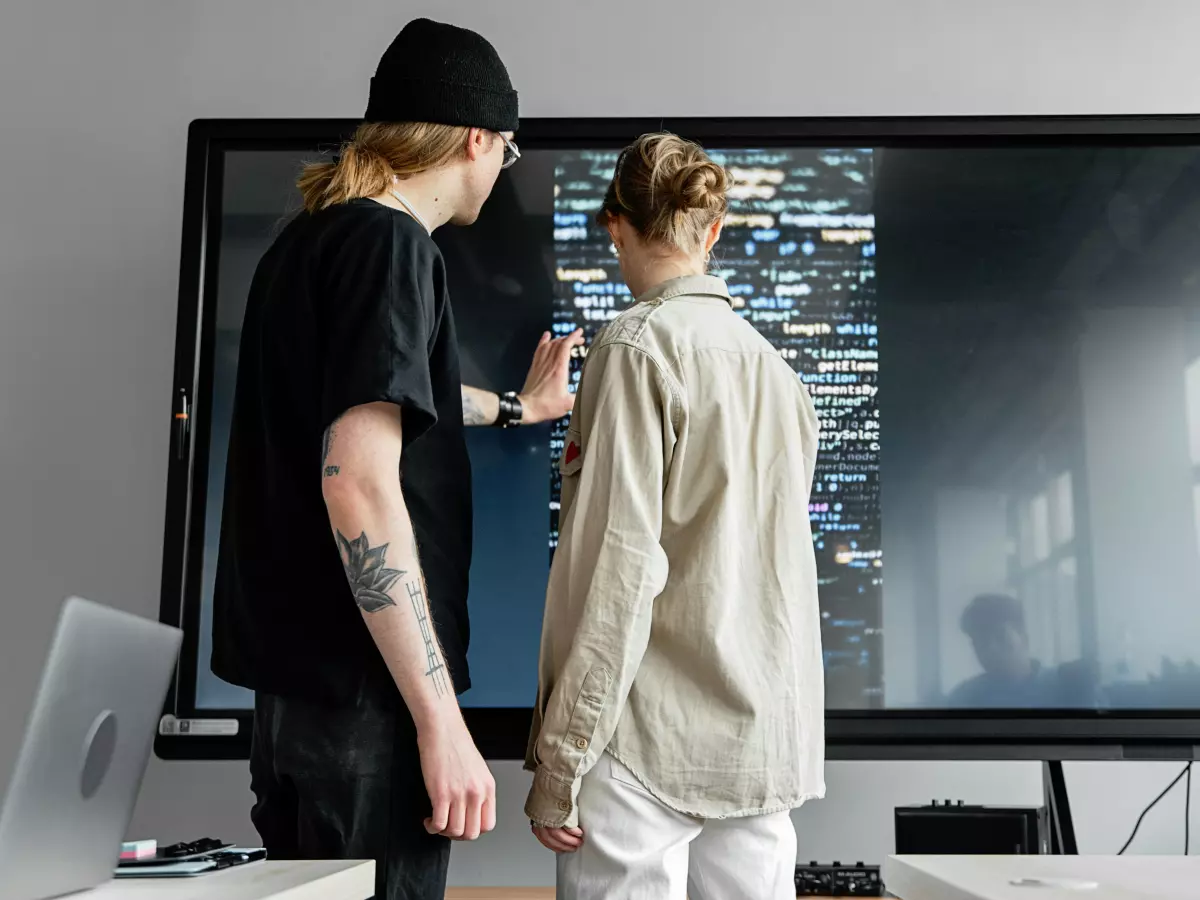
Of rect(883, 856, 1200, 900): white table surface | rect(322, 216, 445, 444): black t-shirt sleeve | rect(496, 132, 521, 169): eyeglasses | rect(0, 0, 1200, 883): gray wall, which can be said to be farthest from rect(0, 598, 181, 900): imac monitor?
rect(0, 0, 1200, 883): gray wall

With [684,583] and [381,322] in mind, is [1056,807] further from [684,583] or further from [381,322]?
[381,322]

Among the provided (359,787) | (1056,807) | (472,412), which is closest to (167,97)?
(472,412)

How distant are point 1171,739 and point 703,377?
44.4 inches

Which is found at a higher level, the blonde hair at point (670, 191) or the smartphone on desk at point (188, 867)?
the blonde hair at point (670, 191)

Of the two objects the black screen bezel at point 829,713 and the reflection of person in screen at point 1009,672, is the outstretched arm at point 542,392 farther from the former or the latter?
the reflection of person in screen at point 1009,672

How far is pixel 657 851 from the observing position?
1.36 m

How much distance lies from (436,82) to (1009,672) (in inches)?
54.2

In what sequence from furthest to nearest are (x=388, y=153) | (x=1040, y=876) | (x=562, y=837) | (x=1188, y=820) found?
(x=1188, y=820), (x=388, y=153), (x=562, y=837), (x=1040, y=876)

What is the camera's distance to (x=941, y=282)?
2113 mm

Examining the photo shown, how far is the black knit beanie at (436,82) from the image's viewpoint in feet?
4.75

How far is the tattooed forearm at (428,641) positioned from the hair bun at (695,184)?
71 centimetres

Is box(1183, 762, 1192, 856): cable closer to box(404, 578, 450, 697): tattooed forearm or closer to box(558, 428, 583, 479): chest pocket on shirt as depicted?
box(558, 428, 583, 479): chest pocket on shirt

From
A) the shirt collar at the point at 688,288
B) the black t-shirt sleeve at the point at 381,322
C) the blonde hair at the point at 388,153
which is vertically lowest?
the black t-shirt sleeve at the point at 381,322

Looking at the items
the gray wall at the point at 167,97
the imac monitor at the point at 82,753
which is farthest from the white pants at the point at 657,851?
the gray wall at the point at 167,97
